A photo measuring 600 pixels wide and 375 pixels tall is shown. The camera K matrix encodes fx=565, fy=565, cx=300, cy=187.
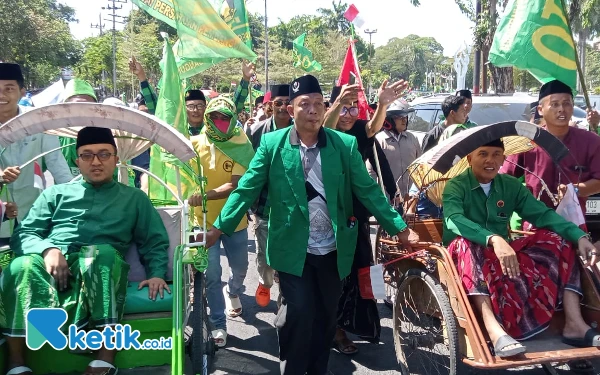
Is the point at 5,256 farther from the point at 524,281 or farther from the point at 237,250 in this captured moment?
the point at 524,281

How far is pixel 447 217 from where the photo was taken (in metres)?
3.76

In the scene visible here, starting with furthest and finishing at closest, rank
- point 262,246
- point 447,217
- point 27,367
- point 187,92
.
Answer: point 187,92 → point 262,246 → point 447,217 → point 27,367

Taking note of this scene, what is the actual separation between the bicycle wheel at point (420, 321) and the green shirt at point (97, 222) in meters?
1.70

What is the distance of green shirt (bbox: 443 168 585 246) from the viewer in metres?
3.80

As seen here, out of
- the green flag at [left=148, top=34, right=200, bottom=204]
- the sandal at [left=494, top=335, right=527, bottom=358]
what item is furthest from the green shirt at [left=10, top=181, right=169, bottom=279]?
the sandal at [left=494, top=335, right=527, bottom=358]

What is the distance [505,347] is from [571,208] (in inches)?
52.0

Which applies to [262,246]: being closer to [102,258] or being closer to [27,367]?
[102,258]

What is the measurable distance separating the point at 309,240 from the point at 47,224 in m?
1.71

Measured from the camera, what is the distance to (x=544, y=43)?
483 centimetres

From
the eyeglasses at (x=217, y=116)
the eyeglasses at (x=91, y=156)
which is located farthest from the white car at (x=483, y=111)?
the eyeglasses at (x=91, y=156)

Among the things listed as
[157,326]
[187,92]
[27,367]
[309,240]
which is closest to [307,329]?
[309,240]

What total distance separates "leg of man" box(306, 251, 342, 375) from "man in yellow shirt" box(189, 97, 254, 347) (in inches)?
49.0

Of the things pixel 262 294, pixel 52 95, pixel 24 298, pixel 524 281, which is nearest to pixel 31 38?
pixel 52 95

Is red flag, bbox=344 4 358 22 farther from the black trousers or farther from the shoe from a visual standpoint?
the black trousers
